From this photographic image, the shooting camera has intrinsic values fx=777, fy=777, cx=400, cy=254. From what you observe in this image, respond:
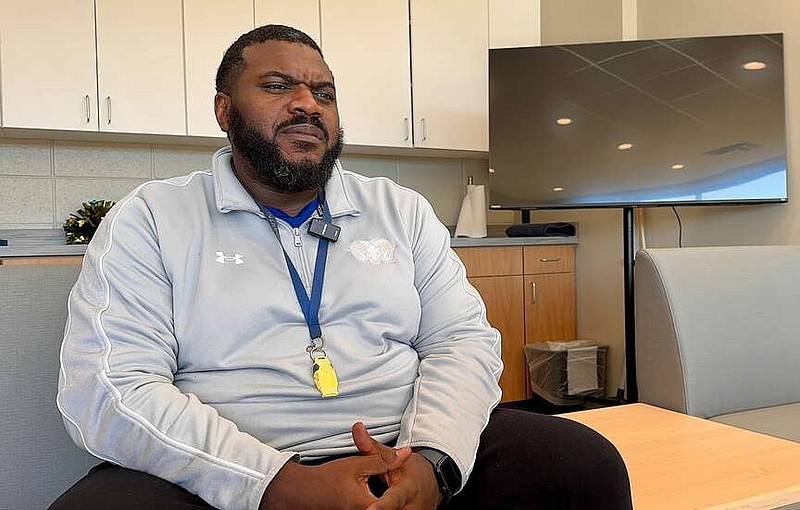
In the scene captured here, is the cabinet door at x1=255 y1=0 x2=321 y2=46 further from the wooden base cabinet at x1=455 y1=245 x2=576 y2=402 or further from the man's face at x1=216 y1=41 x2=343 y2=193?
the man's face at x1=216 y1=41 x2=343 y2=193

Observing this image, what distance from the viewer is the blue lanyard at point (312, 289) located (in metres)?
1.37

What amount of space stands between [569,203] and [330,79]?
1.90 meters

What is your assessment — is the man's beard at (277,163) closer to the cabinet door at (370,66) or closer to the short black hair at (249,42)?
the short black hair at (249,42)

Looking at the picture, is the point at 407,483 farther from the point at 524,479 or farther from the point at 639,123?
the point at 639,123

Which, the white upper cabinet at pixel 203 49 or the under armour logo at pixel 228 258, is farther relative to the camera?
the white upper cabinet at pixel 203 49

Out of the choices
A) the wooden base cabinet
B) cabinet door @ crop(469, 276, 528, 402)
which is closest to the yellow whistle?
the wooden base cabinet

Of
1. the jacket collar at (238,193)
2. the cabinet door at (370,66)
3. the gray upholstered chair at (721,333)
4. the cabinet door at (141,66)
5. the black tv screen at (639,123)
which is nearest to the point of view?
the jacket collar at (238,193)

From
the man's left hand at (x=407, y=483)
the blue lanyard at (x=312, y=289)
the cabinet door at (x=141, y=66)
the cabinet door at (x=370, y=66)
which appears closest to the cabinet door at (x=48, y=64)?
the cabinet door at (x=141, y=66)

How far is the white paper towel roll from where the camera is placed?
4.02 metres

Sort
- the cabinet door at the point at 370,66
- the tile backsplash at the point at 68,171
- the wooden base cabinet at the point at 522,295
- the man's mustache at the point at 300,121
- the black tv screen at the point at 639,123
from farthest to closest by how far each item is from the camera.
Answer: the wooden base cabinet at the point at 522,295, the cabinet door at the point at 370,66, the tile backsplash at the point at 68,171, the black tv screen at the point at 639,123, the man's mustache at the point at 300,121

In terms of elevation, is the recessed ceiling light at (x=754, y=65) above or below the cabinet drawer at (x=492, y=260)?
above

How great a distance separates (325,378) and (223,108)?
0.65 meters

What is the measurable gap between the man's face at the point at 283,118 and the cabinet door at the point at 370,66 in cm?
210

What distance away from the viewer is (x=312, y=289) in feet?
4.62
